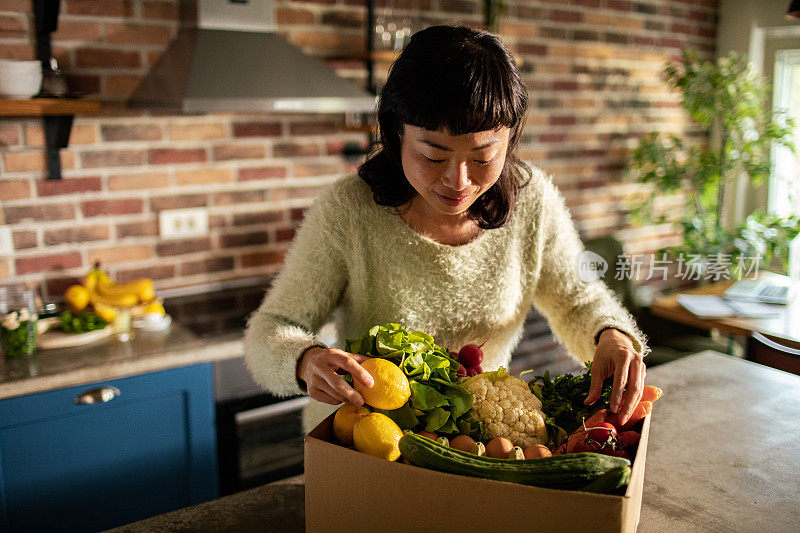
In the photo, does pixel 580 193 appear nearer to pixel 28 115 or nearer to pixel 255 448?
pixel 255 448

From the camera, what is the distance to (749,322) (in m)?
2.94

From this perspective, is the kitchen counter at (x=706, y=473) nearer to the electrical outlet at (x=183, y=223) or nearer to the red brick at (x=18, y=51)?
the electrical outlet at (x=183, y=223)

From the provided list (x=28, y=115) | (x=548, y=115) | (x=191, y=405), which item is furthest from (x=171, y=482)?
(x=548, y=115)

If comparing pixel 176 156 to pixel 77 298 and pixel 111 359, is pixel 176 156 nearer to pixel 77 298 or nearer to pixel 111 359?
A: pixel 77 298

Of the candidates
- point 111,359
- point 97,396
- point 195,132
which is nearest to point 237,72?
point 195,132

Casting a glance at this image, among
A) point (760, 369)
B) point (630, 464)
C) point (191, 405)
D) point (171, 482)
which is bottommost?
point (171, 482)

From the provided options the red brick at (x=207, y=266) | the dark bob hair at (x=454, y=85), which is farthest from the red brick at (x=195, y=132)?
the dark bob hair at (x=454, y=85)

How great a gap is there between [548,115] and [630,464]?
2860 millimetres

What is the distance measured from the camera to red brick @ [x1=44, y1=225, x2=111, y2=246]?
7.38 feet

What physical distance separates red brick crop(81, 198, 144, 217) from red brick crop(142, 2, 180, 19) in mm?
631

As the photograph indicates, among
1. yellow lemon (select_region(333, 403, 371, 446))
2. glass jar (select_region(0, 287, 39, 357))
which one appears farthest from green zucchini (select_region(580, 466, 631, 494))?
glass jar (select_region(0, 287, 39, 357))

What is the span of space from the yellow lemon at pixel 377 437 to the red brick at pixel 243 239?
183 centimetres

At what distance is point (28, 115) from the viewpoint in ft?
6.82

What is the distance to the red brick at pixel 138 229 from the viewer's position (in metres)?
2.38
